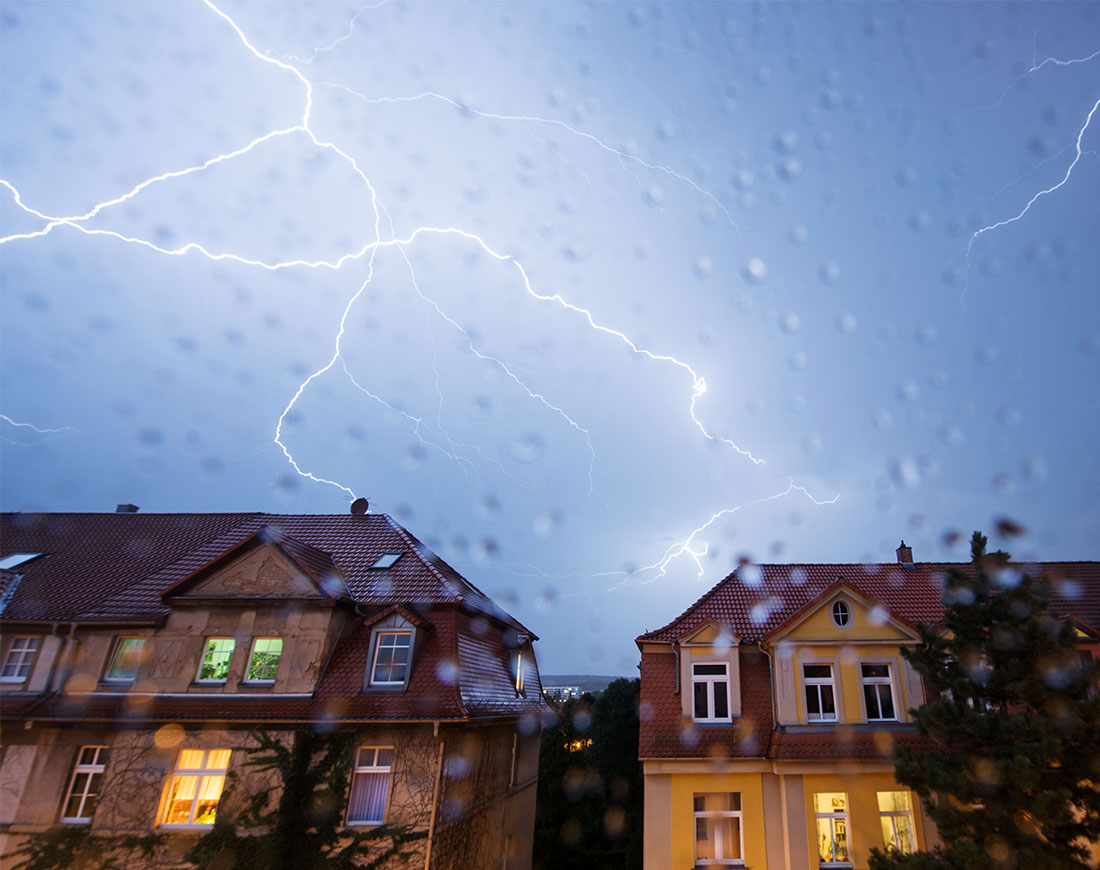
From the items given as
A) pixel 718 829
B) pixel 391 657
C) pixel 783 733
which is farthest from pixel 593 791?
pixel 391 657

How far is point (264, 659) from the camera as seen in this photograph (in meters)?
14.1

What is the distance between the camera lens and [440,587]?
50.8 feet

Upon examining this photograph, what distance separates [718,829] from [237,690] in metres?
12.1

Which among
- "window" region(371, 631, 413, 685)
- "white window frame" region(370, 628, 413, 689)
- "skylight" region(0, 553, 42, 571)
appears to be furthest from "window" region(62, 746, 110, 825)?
"skylight" region(0, 553, 42, 571)

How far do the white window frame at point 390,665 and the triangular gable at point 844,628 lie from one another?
9.04 metres

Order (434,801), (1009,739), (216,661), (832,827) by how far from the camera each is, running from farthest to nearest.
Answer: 1. (216,661)
2. (832,827)
3. (434,801)
4. (1009,739)

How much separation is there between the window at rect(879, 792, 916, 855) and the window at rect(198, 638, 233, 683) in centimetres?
1606

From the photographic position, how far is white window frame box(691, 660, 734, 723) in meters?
14.1

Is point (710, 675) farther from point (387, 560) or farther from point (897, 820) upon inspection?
point (387, 560)

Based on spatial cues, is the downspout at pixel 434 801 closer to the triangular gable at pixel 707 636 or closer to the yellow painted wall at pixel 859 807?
the triangular gable at pixel 707 636

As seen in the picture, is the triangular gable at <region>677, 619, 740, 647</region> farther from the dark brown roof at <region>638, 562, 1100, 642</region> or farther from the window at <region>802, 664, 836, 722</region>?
the window at <region>802, 664, 836, 722</region>

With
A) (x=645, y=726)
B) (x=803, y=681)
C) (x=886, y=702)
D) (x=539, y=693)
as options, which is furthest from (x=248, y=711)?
(x=886, y=702)

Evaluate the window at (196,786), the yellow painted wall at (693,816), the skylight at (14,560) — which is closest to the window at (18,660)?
the skylight at (14,560)

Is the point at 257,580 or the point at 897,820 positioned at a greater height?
the point at 257,580
